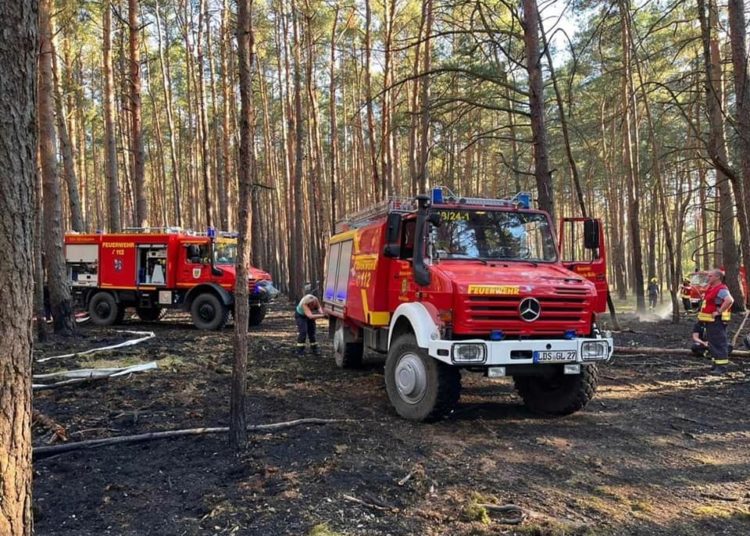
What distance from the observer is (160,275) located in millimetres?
15812

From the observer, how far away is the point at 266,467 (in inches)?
178

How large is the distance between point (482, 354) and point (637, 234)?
50.7 ft

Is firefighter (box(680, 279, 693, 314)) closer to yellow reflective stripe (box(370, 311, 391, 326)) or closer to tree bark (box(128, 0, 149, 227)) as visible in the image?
yellow reflective stripe (box(370, 311, 391, 326))

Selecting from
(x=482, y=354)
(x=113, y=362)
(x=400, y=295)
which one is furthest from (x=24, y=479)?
(x=113, y=362)

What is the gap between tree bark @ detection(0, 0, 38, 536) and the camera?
7.37 feet

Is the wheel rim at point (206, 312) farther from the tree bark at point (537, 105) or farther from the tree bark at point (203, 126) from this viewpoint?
the tree bark at point (537, 105)

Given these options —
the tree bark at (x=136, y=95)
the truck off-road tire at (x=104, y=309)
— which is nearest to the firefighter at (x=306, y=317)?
the truck off-road tire at (x=104, y=309)

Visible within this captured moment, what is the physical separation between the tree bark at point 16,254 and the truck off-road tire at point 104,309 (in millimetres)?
15286

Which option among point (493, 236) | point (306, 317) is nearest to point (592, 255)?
point (493, 236)

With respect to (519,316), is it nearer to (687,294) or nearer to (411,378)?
(411,378)

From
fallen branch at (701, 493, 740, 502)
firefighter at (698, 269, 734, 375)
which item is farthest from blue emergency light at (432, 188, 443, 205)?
firefighter at (698, 269, 734, 375)

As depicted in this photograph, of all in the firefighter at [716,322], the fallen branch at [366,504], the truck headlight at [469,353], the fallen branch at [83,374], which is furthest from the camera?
the firefighter at [716,322]

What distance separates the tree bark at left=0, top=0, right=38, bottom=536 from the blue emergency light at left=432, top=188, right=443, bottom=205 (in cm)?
498

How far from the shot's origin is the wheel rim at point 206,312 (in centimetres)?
1517
